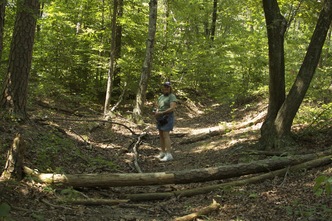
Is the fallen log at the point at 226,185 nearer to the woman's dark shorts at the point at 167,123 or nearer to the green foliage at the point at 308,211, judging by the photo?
the green foliage at the point at 308,211

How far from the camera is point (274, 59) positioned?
8.07 metres

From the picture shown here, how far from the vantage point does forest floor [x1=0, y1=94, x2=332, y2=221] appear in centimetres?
467

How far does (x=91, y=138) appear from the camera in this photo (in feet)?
33.6

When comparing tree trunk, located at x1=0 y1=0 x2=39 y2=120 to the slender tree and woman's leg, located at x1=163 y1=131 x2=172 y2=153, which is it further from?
the slender tree

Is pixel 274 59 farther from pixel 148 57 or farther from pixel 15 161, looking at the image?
pixel 148 57

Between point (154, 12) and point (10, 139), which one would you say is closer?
point (10, 139)

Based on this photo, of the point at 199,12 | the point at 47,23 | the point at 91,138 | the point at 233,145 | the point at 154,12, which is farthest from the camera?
the point at 199,12

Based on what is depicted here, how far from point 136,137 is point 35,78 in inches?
217

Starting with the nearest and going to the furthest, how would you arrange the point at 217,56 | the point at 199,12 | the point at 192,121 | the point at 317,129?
the point at 317,129 < the point at 192,121 < the point at 217,56 < the point at 199,12

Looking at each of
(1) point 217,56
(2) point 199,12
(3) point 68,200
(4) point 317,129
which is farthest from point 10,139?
(2) point 199,12

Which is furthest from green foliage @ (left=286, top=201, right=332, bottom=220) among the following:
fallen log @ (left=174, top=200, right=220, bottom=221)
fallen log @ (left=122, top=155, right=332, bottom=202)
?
fallen log @ (left=122, top=155, right=332, bottom=202)

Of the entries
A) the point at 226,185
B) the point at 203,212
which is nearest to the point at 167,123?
the point at 226,185

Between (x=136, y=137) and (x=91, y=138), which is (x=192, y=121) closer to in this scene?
(x=136, y=137)

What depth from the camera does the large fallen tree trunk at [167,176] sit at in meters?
5.45
